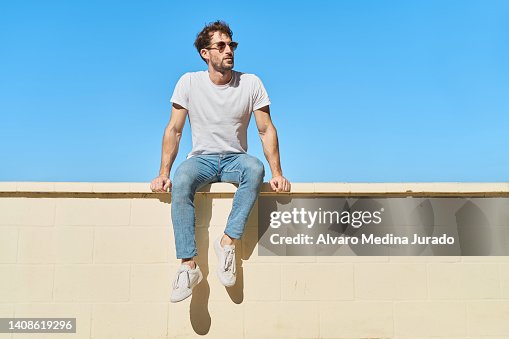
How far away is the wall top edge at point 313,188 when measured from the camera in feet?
10.7

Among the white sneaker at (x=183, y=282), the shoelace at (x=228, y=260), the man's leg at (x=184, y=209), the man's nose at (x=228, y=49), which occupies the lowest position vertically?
the white sneaker at (x=183, y=282)

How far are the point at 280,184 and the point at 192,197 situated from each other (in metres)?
0.55

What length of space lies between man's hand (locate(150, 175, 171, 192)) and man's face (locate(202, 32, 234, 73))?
83 centimetres

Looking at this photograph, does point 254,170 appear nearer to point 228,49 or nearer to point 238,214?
point 238,214

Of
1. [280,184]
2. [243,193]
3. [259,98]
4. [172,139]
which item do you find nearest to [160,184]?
[172,139]

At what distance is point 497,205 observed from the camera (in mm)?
3381

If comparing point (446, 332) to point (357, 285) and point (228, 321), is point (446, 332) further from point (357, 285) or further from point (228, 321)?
point (228, 321)

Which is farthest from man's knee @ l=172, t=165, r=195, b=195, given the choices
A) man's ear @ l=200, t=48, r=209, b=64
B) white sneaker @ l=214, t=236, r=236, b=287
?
man's ear @ l=200, t=48, r=209, b=64

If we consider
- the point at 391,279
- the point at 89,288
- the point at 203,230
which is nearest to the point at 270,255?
the point at 203,230

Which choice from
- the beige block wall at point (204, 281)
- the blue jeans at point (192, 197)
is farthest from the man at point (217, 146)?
the beige block wall at point (204, 281)

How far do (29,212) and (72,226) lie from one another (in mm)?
301

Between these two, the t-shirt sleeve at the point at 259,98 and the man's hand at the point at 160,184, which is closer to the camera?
the man's hand at the point at 160,184

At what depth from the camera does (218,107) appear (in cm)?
331

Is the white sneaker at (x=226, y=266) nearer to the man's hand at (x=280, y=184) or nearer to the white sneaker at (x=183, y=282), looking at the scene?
the white sneaker at (x=183, y=282)
